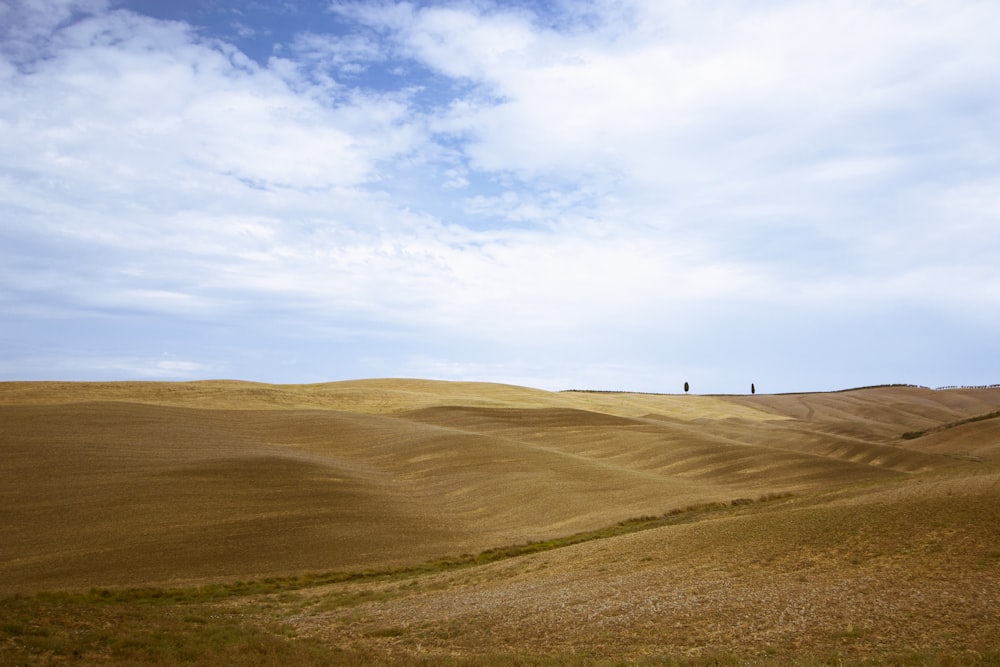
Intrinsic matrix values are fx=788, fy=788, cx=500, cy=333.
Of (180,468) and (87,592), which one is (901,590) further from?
(180,468)

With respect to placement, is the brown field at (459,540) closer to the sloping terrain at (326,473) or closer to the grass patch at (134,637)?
the grass patch at (134,637)

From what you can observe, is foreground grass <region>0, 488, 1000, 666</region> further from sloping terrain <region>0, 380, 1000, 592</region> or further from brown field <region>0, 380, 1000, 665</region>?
sloping terrain <region>0, 380, 1000, 592</region>

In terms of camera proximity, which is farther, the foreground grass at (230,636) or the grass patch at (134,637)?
the grass patch at (134,637)

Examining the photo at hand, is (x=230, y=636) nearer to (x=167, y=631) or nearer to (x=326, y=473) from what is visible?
(x=167, y=631)

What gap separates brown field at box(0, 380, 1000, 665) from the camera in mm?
18859

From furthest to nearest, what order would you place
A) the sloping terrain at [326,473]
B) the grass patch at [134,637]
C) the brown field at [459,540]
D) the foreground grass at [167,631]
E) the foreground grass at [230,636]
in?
1. the sloping terrain at [326,473]
2. the brown field at [459,540]
3. the foreground grass at [167,631]
4. the grass patch at [134,637]
5. the foreground grass at [230,636]

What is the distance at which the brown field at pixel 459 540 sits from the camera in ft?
61.9

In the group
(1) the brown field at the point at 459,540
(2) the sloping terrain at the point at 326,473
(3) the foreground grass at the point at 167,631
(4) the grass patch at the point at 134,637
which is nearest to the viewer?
(4) the grass patch at the point at 134,637

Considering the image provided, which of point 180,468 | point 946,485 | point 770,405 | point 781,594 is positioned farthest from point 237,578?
point 770,405

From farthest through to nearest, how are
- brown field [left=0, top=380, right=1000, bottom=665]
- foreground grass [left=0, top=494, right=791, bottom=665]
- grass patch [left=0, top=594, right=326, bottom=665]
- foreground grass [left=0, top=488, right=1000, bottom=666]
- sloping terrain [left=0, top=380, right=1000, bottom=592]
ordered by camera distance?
sloping terrain [left=0, top=380, right=1000, bottom=592] < brown field [left=0, top=380, right=1000, bottom=665] < foreground grass [left=0, top=494, right=791, bottom=665] < grass patch [left=0, top=594, right=326, bottom=665] < foreground grass [left=0, top=488, right=1000, bottom=666]

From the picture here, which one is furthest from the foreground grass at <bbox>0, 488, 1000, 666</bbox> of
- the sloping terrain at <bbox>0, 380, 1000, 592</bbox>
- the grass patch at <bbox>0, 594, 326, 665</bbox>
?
the sloping terrain at <bbox>0, 380, 1000, 592</bbox>

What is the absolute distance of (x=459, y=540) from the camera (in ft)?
121

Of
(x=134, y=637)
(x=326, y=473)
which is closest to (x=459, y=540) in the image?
(x=326, y=473)

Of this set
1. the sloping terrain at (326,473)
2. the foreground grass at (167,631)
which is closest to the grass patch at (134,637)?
the foreground grass at (167,631)
